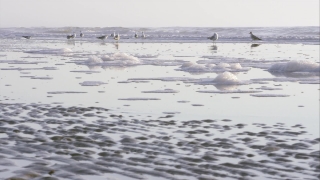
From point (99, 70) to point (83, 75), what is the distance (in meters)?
1.88

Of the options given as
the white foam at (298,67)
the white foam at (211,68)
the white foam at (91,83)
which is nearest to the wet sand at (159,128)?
the white foam at (91,83)

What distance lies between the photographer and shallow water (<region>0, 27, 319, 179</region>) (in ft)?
18.4

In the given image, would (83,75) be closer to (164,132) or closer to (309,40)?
(164,132)

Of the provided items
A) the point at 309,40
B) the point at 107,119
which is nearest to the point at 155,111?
the point at 107,119

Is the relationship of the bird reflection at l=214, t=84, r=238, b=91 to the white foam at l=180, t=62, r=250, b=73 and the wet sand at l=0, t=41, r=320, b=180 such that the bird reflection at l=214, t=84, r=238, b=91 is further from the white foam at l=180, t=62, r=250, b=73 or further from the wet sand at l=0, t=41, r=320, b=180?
the white foam at l=180, t=62, r=250, b=73

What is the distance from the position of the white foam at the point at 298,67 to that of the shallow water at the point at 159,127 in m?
1.65

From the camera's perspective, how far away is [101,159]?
6.00 metres

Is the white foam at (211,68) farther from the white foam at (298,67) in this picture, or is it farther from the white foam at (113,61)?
the white foam at (113,61)

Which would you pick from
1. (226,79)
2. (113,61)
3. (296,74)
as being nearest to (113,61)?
(113,61)

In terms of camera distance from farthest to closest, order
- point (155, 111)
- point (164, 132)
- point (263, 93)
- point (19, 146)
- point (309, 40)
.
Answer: point (309, 40), point (263, 93), point (155, 111), point (164, 132), point (19, 146)

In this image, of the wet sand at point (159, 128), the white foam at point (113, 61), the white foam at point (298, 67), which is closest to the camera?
the wet sand at point (159, 128)

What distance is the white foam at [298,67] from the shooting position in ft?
54.6

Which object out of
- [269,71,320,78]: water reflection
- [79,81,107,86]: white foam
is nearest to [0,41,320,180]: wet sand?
[79,81,107,86]: white foam

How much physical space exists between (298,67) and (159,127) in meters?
10.2
